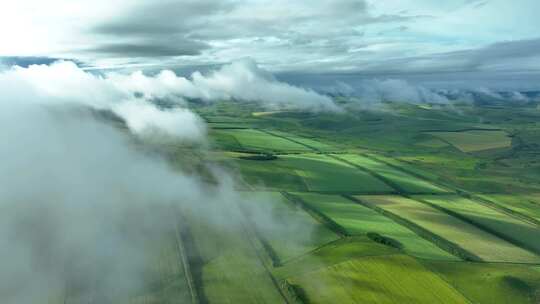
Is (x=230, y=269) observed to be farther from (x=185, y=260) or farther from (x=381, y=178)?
(x=381, y=178)

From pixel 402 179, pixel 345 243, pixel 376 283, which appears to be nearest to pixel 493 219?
→ pixel 402 179

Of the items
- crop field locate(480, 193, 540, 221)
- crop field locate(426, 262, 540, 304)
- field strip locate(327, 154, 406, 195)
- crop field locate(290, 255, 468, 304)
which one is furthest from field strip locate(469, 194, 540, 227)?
crop field locate(290, 255, 468, 304)

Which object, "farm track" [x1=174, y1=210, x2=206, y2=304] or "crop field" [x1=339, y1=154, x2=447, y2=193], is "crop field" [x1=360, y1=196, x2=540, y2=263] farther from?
"farm track" [x1=174, y1=210, x2=206, y2=304]

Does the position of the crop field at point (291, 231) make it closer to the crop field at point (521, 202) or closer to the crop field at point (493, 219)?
the crop field at point (493, 219)

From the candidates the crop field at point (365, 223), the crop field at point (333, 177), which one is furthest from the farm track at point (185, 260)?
the crop field at point (333, 177)

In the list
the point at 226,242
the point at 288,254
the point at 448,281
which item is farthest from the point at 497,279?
the point at 226,242
